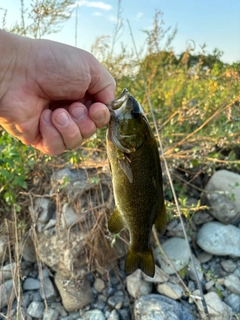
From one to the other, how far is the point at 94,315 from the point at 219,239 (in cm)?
130

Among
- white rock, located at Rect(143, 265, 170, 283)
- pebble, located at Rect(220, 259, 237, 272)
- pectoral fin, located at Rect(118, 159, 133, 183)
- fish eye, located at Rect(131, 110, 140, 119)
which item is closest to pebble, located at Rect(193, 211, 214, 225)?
pebble, located at Rect(220, 259, 237, 272)

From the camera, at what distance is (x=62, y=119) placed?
1.60 m

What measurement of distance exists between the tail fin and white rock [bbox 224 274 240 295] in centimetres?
144

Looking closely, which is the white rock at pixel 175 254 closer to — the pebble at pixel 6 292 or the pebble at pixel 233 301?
the pebble at pixel 233 301

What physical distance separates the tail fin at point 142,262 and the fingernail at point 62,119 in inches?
30.2

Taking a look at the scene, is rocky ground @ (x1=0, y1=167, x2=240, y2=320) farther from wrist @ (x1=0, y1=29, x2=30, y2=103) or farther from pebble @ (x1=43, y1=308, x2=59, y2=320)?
wrist @ (x1=0, y1=29, x2=30, y2=103)

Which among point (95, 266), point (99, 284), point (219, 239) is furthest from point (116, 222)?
point (219, 239)

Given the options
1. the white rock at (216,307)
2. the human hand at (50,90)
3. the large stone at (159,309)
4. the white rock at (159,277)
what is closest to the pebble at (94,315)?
the large stone at (159,309)

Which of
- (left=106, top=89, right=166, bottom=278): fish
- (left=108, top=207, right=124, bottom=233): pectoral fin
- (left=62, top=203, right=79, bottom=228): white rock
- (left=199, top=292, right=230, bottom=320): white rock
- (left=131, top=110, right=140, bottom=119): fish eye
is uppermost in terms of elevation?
(left=131, top=110, right=140, bottom=119): fish eye

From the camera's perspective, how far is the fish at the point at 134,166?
1533mm

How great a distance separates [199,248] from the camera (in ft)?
10.4

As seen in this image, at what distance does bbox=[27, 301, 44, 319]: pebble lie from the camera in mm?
2732

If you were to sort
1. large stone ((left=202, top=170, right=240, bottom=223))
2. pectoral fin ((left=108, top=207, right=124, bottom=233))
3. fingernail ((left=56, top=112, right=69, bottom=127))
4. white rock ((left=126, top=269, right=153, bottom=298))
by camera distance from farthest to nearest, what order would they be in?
large stone ((left=202, top=170, right=240, bottom=223))
white rock ((left=126, top=269, right=153, bottom=298))
pectoral fin ((left=108, top=207, right=124, bottom=233))
fingernail ((left=56, top=112, right=69, bottom=127))

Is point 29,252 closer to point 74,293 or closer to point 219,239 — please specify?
point 74,293
